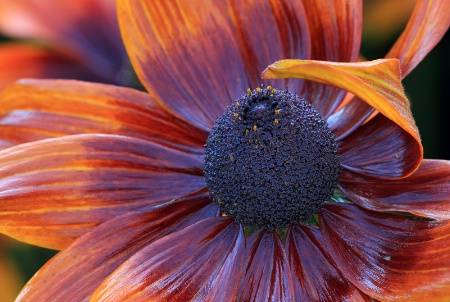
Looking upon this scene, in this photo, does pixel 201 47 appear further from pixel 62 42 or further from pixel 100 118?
pixel 62 42

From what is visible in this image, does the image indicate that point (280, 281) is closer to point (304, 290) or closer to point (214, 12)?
point (304, 290)

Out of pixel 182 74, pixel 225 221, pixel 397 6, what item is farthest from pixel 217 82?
pixel 397 6

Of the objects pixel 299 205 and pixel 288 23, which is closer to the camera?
pixel 299 205

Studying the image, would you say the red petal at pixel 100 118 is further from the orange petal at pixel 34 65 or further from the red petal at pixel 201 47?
the orange petal at pixel 34 65

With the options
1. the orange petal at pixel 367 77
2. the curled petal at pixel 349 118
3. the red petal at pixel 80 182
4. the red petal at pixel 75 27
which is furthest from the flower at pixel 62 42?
the orange petal at pixel 367 77

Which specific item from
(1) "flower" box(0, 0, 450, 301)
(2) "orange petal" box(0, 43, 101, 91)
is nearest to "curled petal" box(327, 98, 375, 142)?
(1) "flower" box(0, 0, 450, 301)

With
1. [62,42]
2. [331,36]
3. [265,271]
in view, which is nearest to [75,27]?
[62,42]
